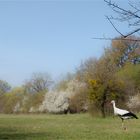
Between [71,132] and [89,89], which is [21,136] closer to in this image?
[71,132]

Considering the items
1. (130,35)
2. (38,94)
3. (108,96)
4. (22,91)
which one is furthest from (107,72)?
(22,91)

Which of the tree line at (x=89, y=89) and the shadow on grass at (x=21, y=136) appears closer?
the shadow on grass at (x=21, y=136)

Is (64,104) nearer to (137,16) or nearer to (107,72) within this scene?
(107,72)

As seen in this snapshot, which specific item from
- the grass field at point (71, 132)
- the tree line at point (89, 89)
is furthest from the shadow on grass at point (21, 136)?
the tree line at point (89, 89)

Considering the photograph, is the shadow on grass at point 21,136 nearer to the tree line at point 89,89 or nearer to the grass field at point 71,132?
the grass field at point 71,132

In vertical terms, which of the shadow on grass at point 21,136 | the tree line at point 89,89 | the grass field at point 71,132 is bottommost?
the shadow on grass at point 21,136

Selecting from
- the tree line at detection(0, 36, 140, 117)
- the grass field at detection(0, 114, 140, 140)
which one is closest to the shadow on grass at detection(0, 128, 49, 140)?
the grass field at detection(0, 114, 140, 140)

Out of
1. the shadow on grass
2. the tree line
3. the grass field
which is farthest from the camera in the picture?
the tree line

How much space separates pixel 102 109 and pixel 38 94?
50.8 m

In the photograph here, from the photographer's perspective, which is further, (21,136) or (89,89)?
(89,89)

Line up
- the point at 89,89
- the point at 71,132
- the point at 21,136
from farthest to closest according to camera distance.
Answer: the point at 89,89 < the point at 71,132 < the point at 21,136

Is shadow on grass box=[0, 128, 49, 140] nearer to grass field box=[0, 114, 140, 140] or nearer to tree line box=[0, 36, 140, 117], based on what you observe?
grass field box=[0, 114, 140, 140]

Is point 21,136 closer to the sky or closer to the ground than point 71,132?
closer to the ground

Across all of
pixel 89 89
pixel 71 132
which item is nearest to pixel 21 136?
pixel 71 132
